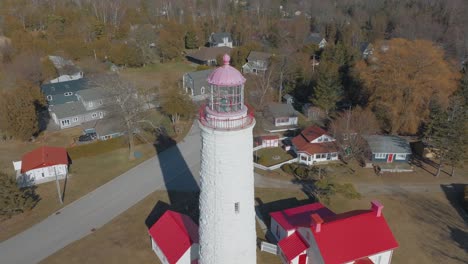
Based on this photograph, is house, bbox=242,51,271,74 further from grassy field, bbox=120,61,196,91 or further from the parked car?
the parked car

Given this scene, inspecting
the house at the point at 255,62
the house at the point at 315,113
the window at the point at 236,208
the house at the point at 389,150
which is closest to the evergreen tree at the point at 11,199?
the window at the point at 236,208

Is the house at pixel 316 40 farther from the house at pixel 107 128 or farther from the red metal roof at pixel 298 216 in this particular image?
the red metal roof at pixel 298 216

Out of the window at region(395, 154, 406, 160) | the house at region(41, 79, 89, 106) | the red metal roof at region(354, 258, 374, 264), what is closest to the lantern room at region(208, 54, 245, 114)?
the red metal roof at region(354, 258, 374, 264)

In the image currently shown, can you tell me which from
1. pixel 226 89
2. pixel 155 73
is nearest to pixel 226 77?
pixel 226 89

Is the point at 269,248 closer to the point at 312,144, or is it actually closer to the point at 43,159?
the point at 312,144

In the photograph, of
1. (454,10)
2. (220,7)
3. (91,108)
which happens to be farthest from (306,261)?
(220,7)
